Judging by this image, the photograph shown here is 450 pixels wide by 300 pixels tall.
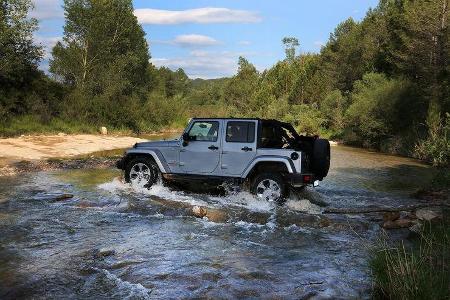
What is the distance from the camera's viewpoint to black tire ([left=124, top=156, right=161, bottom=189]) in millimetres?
11562

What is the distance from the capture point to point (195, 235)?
807 cm

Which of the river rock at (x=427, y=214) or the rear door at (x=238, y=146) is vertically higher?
the rear door at (x=238, y=146)

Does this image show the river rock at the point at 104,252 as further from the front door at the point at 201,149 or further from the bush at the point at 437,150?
the bush at the point at 437,150

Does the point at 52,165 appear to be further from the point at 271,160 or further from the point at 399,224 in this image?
the point at 399,224

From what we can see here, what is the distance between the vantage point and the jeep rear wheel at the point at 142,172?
37.9 feet

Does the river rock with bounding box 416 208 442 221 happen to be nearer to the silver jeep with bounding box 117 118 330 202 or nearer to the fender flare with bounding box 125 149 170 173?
the silver jeep with bounding box 117 118 330 202

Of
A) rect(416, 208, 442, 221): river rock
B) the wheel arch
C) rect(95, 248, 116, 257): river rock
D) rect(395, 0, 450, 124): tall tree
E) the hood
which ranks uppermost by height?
rect(395, 0, 450, 124): tall tree

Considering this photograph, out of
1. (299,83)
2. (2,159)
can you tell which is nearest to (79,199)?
(2,159)

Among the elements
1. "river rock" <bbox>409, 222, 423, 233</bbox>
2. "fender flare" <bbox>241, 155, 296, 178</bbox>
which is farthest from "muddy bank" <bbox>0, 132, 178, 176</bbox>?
"river rock" <bbox>409, 222, 423, 233</bbox>

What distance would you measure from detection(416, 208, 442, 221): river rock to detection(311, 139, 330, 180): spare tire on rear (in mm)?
2221

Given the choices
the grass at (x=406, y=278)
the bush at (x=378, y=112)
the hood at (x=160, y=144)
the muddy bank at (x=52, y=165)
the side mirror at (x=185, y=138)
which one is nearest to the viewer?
the grass at (x=406, y=278)

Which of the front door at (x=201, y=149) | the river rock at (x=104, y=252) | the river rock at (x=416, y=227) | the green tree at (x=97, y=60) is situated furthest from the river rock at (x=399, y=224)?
the green tree at (x=97, y=60)

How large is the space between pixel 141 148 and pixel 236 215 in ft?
11.4

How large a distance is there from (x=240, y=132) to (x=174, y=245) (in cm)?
400
